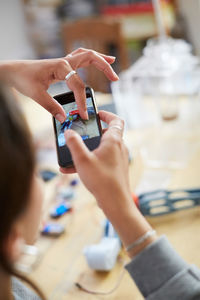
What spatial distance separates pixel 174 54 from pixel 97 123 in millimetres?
588

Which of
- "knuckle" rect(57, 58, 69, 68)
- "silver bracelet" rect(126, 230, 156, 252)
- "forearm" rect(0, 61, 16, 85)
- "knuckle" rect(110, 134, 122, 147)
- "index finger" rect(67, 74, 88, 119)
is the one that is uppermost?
"forearm" rect(0, 61, 16, 85)

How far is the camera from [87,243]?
852 millimetres

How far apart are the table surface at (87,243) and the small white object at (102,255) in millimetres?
17

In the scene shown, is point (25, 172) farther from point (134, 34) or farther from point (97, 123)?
point (134, 34)

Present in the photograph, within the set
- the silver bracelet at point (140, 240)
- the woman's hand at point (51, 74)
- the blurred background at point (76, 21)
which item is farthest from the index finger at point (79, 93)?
the blurred background at point (76, 21)

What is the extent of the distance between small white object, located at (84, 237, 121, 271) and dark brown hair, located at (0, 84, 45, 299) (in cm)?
29

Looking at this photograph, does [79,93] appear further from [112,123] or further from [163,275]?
[163,275]

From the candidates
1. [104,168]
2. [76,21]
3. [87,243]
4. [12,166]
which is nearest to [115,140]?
[104,168]

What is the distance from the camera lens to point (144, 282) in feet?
1.69

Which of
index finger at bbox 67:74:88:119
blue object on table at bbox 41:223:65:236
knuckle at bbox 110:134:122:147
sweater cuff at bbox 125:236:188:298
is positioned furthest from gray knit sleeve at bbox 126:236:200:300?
blue object on table at bbox 41:223:65:236

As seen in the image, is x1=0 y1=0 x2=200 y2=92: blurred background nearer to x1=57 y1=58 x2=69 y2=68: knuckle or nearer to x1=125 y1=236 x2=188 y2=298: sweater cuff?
x1=57 y1=58 x2=69 y2=68: knuckle

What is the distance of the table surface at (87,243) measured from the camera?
740 millimetres

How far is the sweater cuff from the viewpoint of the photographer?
51 cm

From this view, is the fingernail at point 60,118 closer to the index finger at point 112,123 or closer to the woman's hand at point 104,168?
the index finger at point 112,123
